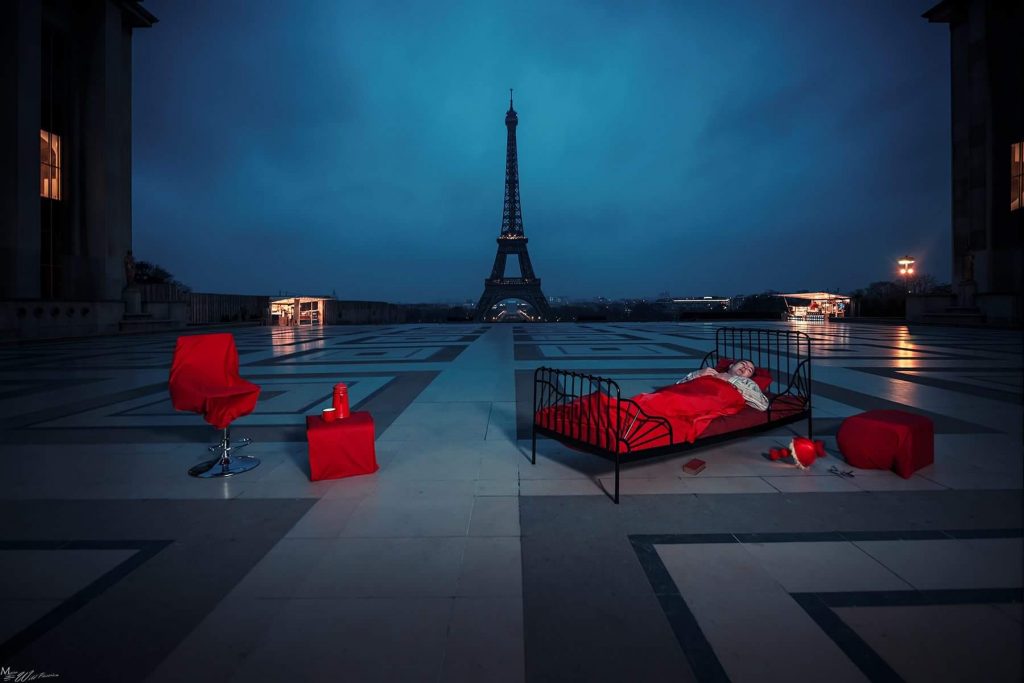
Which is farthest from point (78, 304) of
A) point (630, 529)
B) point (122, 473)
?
point (630, 529)

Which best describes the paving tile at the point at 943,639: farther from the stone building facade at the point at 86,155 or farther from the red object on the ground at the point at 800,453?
the stone building facade at the point at 86,155

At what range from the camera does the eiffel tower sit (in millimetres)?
49969

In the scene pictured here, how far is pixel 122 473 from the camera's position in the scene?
375 centimetres

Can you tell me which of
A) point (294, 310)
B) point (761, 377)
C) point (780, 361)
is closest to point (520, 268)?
point (294, 310)

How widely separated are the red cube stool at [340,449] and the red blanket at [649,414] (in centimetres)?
134

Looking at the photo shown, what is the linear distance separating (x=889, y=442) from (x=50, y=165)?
31338 millimetres

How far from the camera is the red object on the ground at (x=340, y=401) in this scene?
12.2 ft

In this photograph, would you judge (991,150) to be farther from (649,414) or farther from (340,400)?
(340,400)

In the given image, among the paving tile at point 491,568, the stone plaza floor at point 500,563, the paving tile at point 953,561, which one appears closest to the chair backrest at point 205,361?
the stone plaza floor at point 500,563

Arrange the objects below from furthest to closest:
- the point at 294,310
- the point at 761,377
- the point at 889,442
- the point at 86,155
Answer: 1. the point at 294,310
2. the point at 86,155
3. the point at 761,377
4. the point at 889,442

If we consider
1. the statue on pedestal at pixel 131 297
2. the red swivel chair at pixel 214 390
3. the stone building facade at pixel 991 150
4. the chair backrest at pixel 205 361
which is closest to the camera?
the red swivel chair at pixel 214 390

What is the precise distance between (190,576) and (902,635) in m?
2.99

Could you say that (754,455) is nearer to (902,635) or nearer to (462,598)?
(902,635)

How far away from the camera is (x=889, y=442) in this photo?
3545 millimetres
